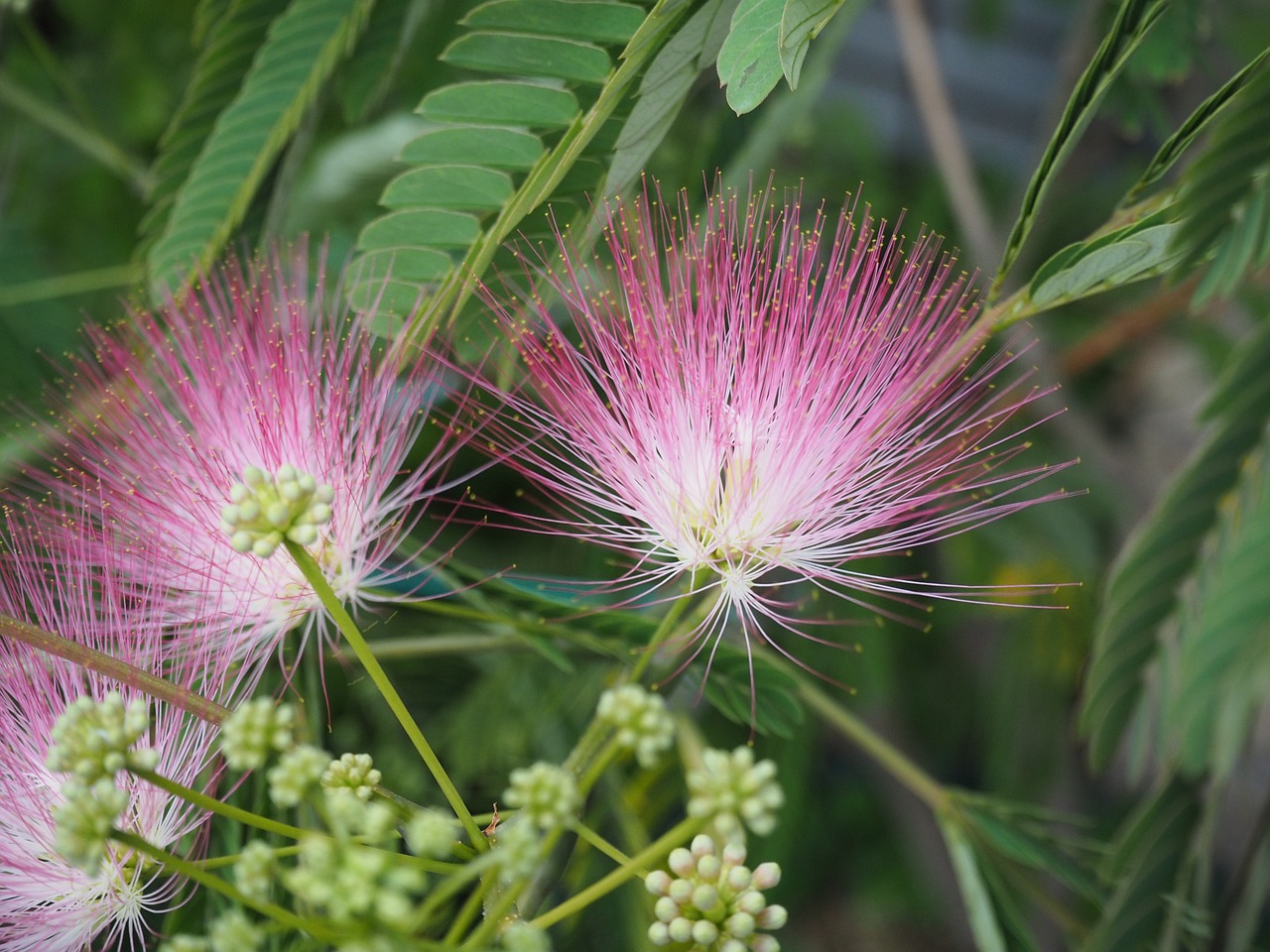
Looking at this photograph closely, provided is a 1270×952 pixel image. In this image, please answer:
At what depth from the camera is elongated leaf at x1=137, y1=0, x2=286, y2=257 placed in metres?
1.51

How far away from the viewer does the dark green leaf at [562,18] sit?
3.94 feet

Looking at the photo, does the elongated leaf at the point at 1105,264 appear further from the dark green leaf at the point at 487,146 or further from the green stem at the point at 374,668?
the green stem at the point at 374,668

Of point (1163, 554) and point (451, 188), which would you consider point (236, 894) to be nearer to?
point (451, 188)

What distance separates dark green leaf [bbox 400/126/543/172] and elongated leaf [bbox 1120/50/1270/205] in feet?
2.18

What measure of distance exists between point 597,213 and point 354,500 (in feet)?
1.41

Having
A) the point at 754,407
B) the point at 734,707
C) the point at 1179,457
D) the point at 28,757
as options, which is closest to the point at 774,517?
the point at 754,407

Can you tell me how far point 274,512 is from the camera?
85 cm

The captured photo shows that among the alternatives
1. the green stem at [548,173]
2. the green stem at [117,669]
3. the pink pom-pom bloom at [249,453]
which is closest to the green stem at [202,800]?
the green stem at [117,669]

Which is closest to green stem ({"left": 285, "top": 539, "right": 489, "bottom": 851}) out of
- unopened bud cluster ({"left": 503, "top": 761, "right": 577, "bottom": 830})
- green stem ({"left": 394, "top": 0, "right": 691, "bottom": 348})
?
unopened bud cluster ({"left": 503, "top": 761, "right": 577, "bottom": 830})

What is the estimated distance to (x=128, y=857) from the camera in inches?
40.6

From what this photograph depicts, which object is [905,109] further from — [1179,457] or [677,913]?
[677,913]

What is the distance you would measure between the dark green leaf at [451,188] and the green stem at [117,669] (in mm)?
583

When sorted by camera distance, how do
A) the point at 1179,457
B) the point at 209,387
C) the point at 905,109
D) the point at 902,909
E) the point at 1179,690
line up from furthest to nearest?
1. the point at 905,109
2. the point at 902,909
3. the point at 1179,457
4. the point at 209,387
5. the point at 1179,690

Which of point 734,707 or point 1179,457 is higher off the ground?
point 1179,457
